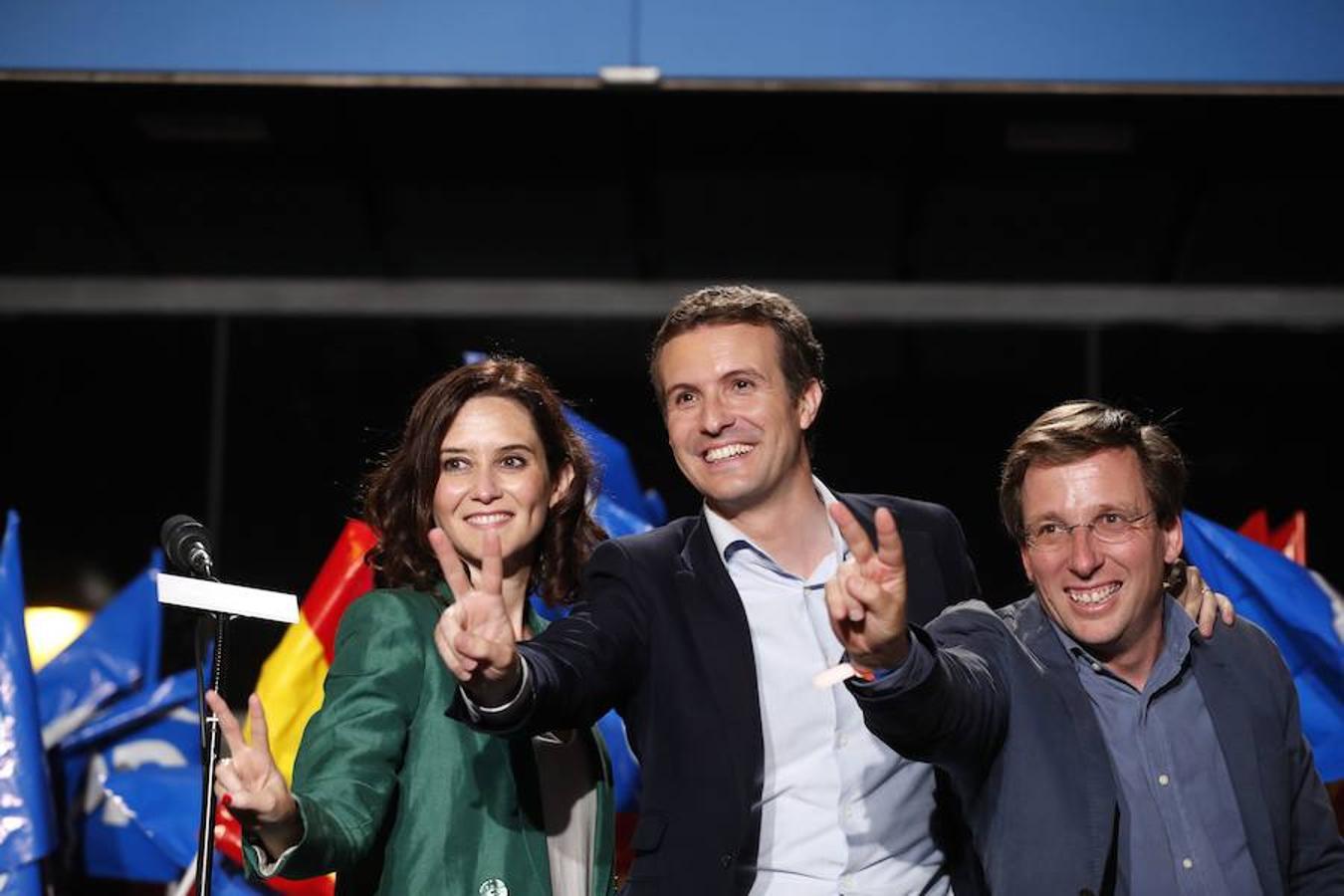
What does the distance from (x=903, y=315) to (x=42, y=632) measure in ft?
11.6

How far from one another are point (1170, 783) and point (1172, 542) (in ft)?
1.50

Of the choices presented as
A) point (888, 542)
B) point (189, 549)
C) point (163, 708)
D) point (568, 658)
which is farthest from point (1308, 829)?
point (163, 708)

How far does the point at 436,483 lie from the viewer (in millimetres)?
2895

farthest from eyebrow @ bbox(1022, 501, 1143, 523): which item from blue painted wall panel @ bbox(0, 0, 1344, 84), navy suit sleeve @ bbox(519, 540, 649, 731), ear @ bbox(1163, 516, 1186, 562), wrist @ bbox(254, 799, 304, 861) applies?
blue painted wall panel @ bbox(0, 0, 1344, 84)

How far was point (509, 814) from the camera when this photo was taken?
2.69m

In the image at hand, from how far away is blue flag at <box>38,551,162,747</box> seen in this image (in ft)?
14.7

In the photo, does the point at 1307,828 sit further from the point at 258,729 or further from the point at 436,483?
the point at 258,729

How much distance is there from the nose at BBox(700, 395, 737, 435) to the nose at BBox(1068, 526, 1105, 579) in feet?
2.09

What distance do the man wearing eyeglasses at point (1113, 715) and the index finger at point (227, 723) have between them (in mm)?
926

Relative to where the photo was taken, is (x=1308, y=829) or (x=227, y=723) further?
(x=1308, y=829)

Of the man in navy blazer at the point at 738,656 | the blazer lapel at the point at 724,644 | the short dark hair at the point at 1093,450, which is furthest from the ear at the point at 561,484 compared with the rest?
the short dark hair at the point at 1093,450

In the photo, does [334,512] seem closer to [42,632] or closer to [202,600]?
[42,632]

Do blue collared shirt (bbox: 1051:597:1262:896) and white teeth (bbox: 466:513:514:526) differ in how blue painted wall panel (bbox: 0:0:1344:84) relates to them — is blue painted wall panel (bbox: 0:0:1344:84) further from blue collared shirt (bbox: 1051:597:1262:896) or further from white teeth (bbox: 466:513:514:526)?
blue collared shirt (bbox: 1051:597:1262:896)

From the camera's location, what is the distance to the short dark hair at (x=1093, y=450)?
2.78m
